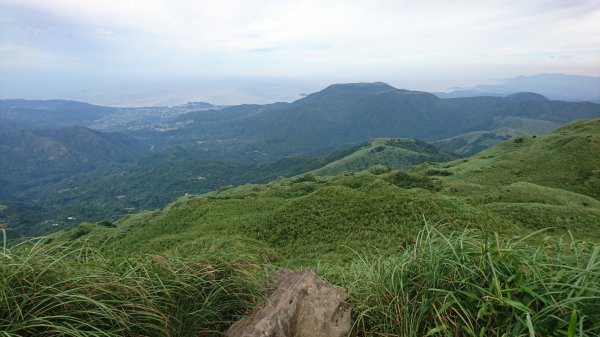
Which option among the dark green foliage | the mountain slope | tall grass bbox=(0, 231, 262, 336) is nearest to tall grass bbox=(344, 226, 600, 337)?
tall grass bbox=(0, 231, 262, 336)

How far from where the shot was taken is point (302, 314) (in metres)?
5.97

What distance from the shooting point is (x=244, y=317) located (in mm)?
5941

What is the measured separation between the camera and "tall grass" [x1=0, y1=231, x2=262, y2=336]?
449cm

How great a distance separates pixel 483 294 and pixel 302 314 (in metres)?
2.64

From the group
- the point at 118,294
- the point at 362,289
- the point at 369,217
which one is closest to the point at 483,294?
the point at 362,289

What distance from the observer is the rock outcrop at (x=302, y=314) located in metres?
5.57

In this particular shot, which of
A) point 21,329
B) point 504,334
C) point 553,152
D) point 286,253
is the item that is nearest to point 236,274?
point 21,329

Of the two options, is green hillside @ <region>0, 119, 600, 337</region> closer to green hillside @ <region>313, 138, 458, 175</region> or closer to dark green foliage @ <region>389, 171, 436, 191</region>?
dark green foliage @ <region>389, 171, 436, 191</region>

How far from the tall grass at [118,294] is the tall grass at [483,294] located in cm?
223

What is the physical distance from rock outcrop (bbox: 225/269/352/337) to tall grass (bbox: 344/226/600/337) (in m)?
0.30

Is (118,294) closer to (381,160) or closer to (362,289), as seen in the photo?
(362,289)

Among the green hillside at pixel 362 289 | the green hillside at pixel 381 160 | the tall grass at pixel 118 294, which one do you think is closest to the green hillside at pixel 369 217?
the green hillside at pixel 362 289

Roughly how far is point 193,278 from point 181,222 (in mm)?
24124

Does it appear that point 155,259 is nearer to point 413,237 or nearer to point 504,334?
point 504,334
